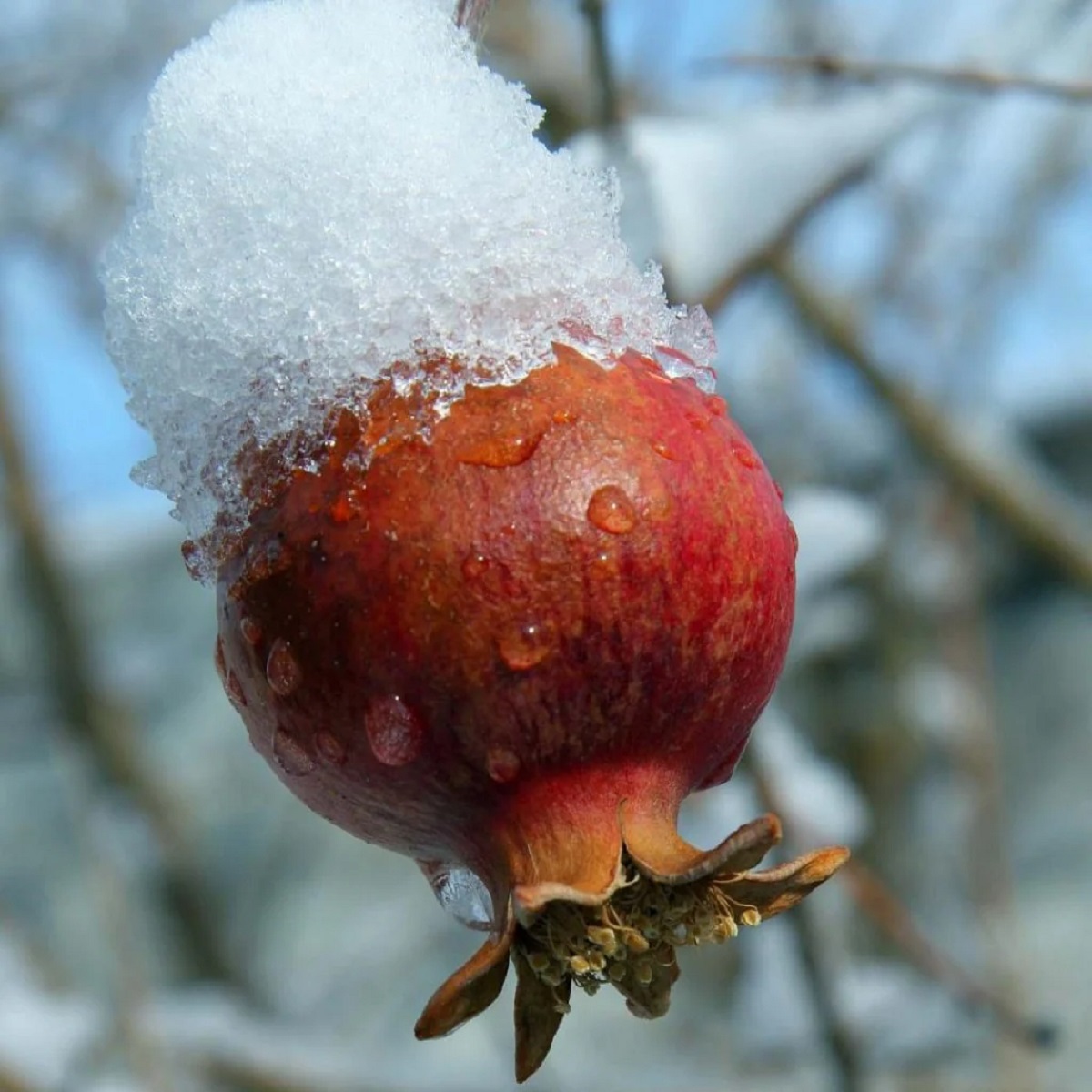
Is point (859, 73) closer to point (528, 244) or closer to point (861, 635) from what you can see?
point (528, 244)

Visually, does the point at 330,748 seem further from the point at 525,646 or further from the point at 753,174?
the point at 753,174

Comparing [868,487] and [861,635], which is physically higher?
[868,487]

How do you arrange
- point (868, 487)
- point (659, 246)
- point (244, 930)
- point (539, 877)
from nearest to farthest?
point (539, 877), point (659, 246), point (868, 487), point (244, 930)

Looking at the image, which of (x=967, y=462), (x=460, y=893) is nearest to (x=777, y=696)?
(x=967, y=462)

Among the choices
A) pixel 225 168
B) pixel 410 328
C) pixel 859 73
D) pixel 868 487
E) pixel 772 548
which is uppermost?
pixel 868 487

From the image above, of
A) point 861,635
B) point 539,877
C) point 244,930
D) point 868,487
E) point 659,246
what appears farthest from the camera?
point 244,930

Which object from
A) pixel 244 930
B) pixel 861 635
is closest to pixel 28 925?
pixel 244 930

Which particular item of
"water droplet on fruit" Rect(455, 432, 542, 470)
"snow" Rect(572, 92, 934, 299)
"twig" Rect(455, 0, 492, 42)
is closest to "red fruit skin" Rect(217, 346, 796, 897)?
"water droplet on fruit" Rect(455, 432, 542, 470)

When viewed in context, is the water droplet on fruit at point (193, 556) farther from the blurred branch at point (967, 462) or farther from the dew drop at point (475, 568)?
the blurred branch at point (967, 462)
